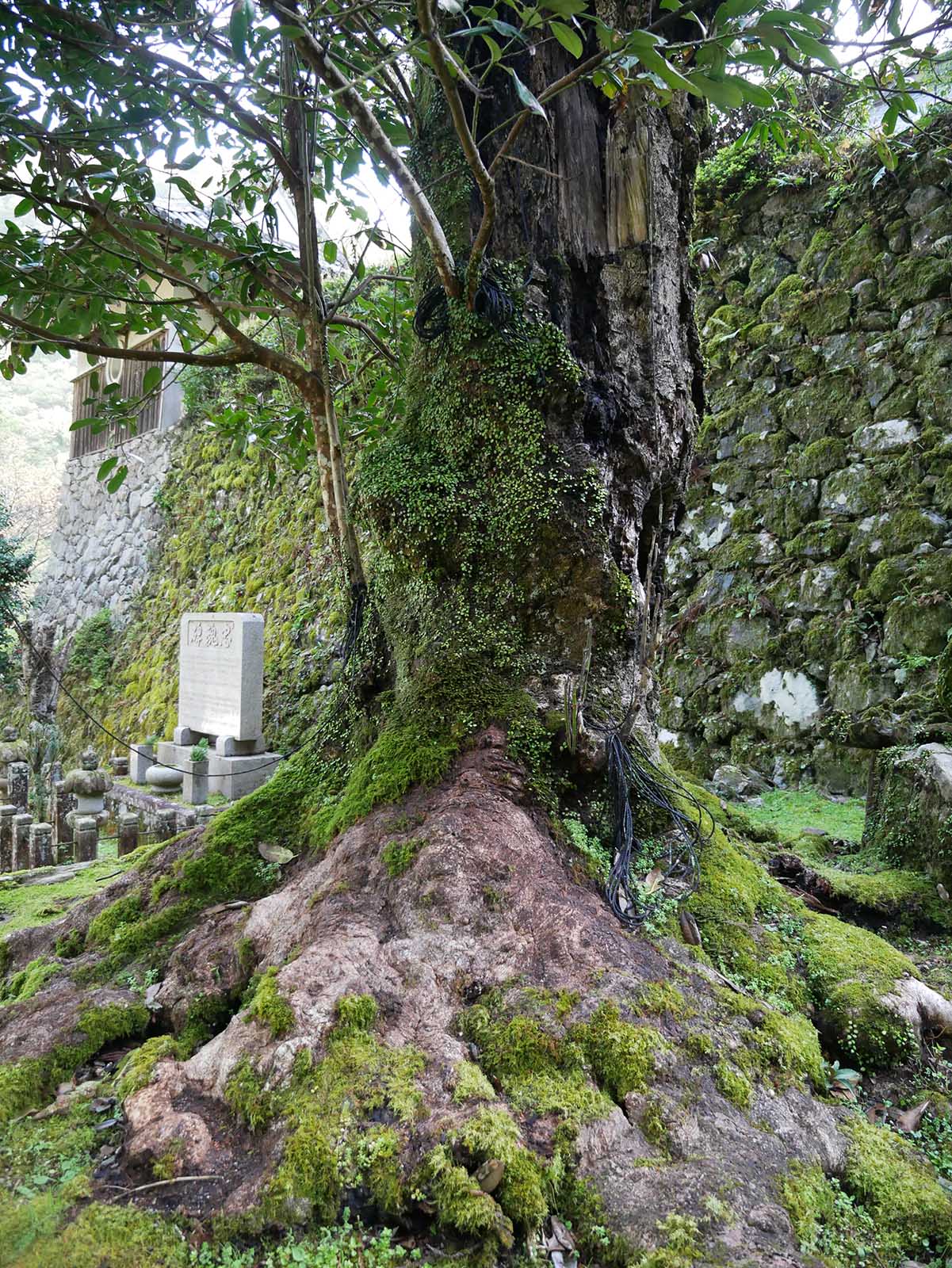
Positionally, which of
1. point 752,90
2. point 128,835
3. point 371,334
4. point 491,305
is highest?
point 371,334

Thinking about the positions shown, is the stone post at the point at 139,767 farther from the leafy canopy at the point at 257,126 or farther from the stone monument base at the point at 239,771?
the leafy canopy at the point at 257,126

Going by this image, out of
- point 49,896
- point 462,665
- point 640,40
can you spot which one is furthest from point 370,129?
point 49,896

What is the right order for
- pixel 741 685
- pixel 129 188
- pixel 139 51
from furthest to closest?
pixel 741 685 < pixel 129 188 < pixel 139 51

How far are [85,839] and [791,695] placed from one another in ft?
17.5

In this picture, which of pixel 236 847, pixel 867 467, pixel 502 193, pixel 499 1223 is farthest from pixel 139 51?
pixel 867 467

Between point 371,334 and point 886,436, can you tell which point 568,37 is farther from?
point 886,436

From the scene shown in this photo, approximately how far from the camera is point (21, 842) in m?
5.07

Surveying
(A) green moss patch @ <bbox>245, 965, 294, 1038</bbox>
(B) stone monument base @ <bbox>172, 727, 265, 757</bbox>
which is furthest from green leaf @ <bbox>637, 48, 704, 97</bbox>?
(B) stone monument base @ <bbox>172, 727, 265, 757</bbox>

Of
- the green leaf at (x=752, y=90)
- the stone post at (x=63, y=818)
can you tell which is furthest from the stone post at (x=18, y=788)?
the green leaf at (x=752, y=90)

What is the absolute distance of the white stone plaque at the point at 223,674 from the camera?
7105 millimetres

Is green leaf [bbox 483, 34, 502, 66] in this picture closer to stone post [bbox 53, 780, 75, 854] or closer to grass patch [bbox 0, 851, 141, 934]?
grass patch [bbox 0, 851, 141, 934]

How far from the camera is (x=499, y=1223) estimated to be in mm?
1378

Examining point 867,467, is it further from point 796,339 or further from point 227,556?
point 227,556

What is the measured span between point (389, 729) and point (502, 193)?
6.74 feet
